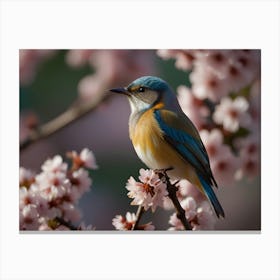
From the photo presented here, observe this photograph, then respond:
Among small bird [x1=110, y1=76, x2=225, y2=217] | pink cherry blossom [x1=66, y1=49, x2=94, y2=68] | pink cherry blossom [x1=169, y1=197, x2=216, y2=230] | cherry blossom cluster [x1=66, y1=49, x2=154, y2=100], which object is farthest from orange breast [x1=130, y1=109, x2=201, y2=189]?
pink cherry blossom [x1=66, y1=49, x2=94, y2=68]

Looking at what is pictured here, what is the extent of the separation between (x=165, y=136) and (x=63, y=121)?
0.48 m

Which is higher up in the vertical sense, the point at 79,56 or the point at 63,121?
the point at 79,56

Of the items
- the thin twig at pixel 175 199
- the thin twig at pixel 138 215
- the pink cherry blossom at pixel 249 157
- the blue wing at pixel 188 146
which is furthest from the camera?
the pink cherry blossom at pixel 249 157

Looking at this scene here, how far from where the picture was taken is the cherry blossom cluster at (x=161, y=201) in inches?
78.5

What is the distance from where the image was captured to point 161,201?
2.02 metres

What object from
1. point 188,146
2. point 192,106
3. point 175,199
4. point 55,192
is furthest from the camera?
point 192,106

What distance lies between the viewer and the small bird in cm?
215

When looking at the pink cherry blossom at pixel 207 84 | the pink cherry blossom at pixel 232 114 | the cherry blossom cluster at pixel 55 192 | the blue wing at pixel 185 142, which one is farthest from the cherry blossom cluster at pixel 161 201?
the pink cherry blossom at pixel 207 84

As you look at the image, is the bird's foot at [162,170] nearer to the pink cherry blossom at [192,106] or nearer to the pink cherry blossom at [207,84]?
the pink cherry blossom at [192,106]

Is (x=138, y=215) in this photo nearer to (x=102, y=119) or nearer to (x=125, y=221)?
(x=125, y=221)

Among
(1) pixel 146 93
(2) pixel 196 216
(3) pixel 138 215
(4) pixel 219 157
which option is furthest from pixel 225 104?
(3) pixel 138 215

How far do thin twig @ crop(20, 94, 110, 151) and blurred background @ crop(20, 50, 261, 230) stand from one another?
0.19 feet

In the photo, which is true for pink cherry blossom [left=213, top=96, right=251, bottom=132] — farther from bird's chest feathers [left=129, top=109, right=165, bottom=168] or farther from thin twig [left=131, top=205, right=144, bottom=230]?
thin twig [left=131, top=205, right=144, bottom=230]
